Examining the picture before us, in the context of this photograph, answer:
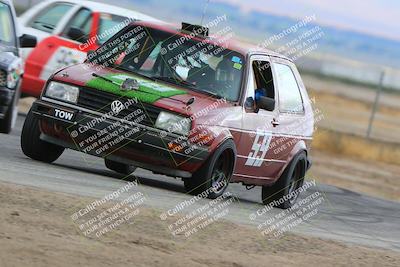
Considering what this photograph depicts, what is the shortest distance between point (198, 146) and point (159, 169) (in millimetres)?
438

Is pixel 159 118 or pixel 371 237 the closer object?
pixel 159 118

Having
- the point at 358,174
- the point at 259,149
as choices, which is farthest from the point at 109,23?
the point at 259,149

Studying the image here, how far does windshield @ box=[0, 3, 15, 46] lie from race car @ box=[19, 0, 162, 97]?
3.45 metres

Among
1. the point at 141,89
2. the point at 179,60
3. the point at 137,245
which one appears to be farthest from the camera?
the point at 179,60

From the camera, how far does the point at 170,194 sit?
1162cm

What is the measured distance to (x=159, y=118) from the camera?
438 inches

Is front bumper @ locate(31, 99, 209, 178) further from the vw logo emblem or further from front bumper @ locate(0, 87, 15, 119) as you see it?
front bumper @ locate(0, 87, 15, 119)

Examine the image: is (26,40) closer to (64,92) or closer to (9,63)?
(9,63)

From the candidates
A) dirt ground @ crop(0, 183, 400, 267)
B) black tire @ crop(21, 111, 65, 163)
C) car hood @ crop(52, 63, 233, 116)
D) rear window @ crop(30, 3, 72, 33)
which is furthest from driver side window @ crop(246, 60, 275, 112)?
rear window @ crop(30, 3, 72, 33)

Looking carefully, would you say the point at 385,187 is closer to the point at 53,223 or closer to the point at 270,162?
the point at 270,162

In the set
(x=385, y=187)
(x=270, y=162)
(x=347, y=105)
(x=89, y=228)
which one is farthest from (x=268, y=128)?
(x=347, y=105)

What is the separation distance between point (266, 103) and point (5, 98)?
3304mm

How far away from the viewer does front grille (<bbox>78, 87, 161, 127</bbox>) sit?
440 inches

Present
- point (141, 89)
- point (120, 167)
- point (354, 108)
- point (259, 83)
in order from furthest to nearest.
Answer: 1. point (354, 108)
2. point (120, 167)
3. point (259, 83)
4. point (141, 89)
